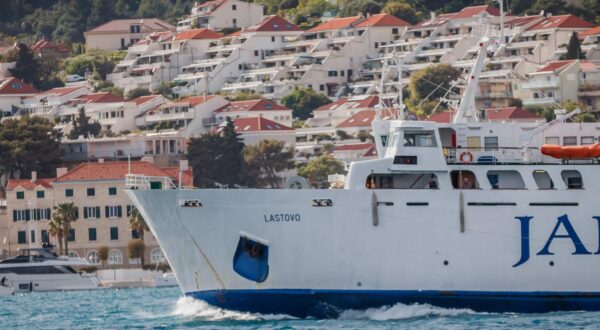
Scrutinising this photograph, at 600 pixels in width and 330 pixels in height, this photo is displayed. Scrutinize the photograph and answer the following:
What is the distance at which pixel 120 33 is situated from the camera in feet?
641

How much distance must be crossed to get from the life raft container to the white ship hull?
1.62 ft

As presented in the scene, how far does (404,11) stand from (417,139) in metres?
122

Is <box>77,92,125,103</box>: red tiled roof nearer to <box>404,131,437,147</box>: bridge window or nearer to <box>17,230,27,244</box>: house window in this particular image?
<box>17,230,27,244</box>: house window

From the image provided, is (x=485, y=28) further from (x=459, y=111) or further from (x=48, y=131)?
(x=48, y=131)

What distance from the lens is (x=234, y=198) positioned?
2276 inches

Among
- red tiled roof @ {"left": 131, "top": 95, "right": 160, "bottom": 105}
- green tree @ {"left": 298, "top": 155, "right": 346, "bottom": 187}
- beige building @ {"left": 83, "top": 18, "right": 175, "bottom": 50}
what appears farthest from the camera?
beige building @ {"left": 83, "top": 18, "right": 175, "bottom": 50}

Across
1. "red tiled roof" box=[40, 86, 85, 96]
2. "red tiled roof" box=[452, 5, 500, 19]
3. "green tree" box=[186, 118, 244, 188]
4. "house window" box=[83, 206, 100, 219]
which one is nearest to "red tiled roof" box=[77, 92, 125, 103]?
Result: "red tiled roof" box=[40, 86, 85, 96]

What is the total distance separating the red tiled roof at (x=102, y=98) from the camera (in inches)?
6191

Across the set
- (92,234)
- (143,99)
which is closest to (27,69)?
(143,99)

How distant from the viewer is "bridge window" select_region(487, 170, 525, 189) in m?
58.3

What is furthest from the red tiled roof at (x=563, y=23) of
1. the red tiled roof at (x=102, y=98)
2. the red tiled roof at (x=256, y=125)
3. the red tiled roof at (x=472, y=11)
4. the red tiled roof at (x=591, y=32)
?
the red tiled roof at (x=102, y=98)

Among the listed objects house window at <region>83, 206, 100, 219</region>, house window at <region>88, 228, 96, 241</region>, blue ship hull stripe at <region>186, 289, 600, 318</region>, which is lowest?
house window at <region>88, 228, 96, 241</region>

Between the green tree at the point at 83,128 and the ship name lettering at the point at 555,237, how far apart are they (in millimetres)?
87267

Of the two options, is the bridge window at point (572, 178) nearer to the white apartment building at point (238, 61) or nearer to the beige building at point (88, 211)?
the beige building at point (88, 211)
